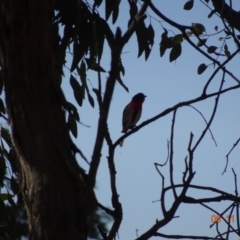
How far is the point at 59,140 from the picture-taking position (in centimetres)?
164

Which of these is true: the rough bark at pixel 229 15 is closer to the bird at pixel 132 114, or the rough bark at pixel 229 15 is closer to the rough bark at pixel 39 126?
the rough bark at pixel 39 126

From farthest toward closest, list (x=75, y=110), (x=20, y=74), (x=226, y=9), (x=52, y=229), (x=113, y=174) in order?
(x=75, y=110)
(x=226, y=9)
(x=20, y=74)
(x=52, y=229)
(x=113, y=174)

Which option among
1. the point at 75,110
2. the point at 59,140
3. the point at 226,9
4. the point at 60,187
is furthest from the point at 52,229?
Result: the point at 75,110

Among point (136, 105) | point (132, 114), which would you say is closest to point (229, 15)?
point (132, 114)

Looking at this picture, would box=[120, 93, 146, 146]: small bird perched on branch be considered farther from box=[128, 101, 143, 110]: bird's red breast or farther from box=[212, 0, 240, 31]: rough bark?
box=[212, 0, 240, 31]: rough bark

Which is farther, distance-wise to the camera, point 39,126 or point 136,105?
point 136,105

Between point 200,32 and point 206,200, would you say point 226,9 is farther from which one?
point 206,200

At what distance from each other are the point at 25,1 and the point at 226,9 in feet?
2.43

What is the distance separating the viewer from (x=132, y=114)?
5.68 metres

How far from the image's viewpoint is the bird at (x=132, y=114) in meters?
5.60

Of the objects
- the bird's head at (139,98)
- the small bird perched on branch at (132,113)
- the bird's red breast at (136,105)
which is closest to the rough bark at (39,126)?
the small bird perched on branch at (132,113)

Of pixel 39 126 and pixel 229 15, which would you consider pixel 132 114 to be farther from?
pixel 39 126

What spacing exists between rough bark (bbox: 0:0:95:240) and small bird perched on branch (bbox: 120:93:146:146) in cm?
375

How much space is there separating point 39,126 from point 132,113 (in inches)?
161
